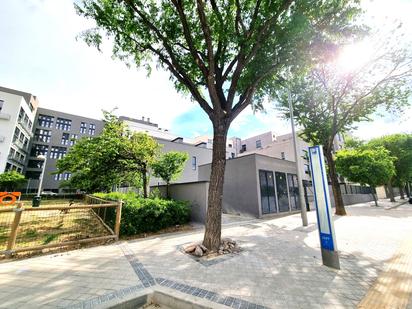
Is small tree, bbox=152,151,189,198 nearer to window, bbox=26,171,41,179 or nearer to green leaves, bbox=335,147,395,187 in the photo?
green leaves, bbox=335,147,395,187

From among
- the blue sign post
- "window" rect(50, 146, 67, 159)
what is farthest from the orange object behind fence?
"window" rect(50, 146, 67, 159)

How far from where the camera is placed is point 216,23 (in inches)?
251

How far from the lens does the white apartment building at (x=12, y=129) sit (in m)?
28.9

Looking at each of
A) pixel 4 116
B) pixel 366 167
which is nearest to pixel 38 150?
pixel 4 116

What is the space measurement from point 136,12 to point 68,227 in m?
9.06

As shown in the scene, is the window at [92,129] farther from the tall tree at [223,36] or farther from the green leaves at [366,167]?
the green leaves at [366,167]

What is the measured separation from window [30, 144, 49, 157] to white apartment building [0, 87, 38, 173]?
512 cm

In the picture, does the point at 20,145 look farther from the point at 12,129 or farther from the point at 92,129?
the point at 92,129

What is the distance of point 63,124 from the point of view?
4575cm

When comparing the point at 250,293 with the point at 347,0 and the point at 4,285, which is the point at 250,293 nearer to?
the point at 4,285

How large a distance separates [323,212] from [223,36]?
235 inches

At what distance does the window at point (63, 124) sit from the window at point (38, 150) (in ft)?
18.0

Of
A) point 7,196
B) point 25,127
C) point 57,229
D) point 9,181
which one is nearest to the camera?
point 57,229

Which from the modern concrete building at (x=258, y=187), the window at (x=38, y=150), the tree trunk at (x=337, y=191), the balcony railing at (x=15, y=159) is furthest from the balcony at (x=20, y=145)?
the tree trunk at (x=337, y=191)
